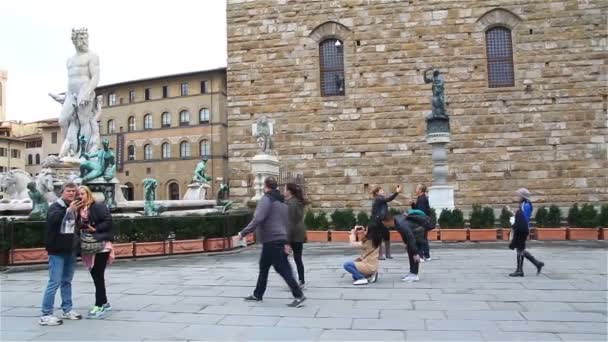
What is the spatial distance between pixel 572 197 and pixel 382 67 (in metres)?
7.45

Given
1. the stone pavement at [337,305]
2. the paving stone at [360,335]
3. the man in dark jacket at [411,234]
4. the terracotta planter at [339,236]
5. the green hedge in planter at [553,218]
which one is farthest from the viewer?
the terracotta planter at [339,236]

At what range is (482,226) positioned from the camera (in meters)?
13.6

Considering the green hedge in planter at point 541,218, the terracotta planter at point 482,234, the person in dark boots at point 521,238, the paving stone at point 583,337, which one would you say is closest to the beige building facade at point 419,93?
the green hedge in planter at point 541,218

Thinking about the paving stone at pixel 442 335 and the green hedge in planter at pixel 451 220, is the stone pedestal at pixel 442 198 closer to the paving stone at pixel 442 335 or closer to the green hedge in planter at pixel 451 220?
the green hedge in planter at pixel 451 220

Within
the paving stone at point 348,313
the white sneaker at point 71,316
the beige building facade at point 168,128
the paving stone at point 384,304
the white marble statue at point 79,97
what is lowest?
the paving stone at point 348,313

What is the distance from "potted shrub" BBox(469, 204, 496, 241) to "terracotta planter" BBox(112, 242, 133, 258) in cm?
831

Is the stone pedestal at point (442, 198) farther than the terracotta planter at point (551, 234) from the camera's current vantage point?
Yes

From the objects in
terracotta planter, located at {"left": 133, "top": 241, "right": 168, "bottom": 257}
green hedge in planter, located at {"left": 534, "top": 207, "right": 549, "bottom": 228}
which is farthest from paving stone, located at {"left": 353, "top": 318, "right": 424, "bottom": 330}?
green hedge in planter, located at {"left": 534, "top": 207, "right": 549, "bottom": 228}

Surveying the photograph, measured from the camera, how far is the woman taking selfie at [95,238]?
5.59m

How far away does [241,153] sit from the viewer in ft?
61.7

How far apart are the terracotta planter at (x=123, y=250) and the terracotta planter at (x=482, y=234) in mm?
8308

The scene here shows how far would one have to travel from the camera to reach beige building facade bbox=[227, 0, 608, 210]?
1686 centimetres

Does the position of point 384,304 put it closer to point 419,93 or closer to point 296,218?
point 296,218

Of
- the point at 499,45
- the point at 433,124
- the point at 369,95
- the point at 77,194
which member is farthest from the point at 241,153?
the point at 77,194
